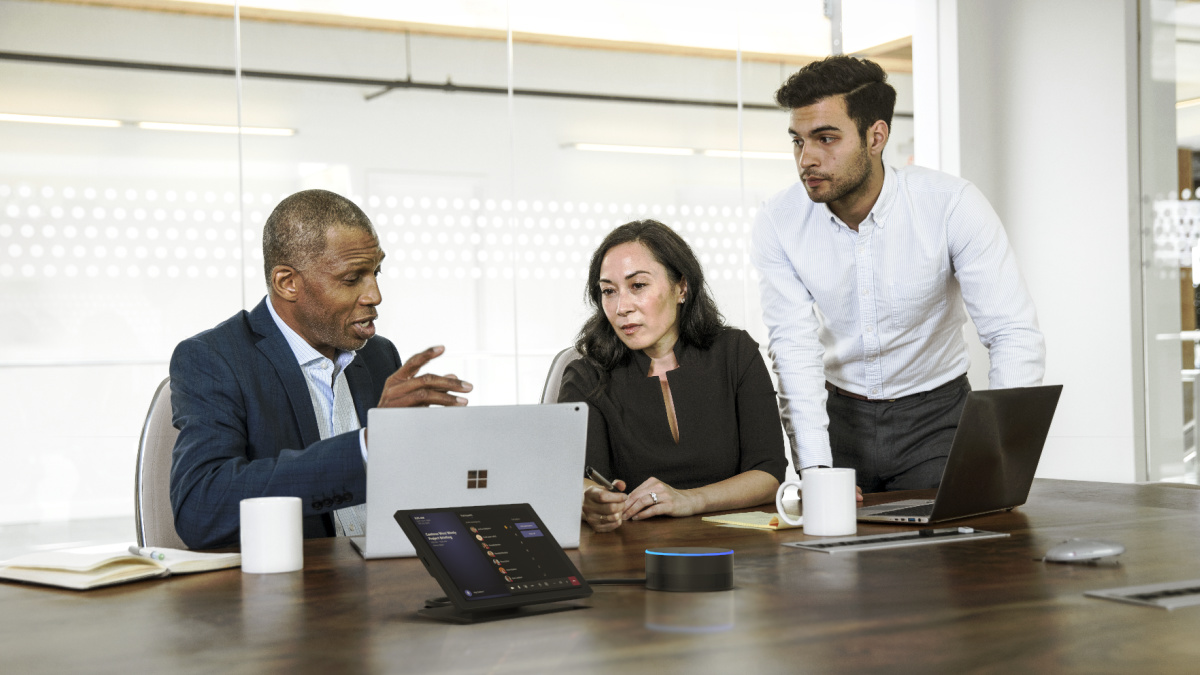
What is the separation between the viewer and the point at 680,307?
2512 mm

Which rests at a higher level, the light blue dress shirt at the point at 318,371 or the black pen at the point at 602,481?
the light blue dress shirt at the point at 318,371

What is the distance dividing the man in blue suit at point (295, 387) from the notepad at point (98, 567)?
8.4 inches

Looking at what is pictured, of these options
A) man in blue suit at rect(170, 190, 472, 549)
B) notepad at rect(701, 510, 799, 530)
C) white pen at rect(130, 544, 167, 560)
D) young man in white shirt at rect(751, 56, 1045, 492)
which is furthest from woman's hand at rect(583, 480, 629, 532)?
young man in white shirt at rect(751, 56, 1045, 492)

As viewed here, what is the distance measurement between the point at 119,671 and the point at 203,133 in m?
3.99

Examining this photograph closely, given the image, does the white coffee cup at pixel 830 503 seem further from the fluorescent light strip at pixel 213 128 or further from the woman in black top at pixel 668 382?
the fluorescent light strip at pixel 213 128

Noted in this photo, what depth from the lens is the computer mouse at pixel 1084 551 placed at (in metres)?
1.32

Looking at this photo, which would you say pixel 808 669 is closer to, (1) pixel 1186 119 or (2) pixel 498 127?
(2) pixel 498 127

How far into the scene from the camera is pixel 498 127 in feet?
16.4

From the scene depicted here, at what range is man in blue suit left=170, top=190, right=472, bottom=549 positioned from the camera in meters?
1.62

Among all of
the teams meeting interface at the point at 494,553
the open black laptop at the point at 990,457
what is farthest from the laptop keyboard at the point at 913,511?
the teams meeting interface at the point at 494,553

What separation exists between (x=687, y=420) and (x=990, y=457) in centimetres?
74

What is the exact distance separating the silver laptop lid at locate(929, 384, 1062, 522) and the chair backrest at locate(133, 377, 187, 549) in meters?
1.28

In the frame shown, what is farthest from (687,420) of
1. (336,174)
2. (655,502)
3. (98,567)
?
(336,174)

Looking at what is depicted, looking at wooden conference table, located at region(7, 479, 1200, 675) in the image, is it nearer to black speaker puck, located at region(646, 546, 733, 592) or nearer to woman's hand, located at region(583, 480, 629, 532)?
black speaker puck, located at region(646, 546, 733, 592)
